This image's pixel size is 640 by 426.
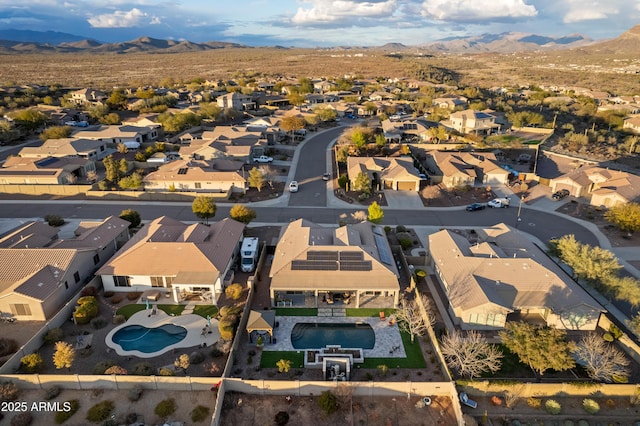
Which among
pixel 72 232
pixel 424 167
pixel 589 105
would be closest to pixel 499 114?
pixel 589 105

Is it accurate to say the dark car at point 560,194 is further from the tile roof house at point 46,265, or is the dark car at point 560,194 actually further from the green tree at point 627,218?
the tile roof house at point 46,265

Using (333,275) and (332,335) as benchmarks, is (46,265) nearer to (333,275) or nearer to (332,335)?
(333,275)

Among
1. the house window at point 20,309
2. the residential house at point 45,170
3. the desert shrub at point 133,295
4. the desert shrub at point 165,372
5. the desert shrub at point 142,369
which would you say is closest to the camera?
the desert shrub at point 165,372

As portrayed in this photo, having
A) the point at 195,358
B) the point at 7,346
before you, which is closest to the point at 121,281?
the point at 7,346

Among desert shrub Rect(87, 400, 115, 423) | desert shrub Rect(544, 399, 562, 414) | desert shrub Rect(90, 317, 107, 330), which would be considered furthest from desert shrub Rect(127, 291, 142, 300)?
desert shrub Rect(544, 399, 562, 414)

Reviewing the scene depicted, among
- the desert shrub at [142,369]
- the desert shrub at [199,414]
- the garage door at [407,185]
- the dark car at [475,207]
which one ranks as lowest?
the desert shrub at [199,414]

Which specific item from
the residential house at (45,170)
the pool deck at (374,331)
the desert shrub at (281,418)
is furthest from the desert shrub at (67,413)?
the residential house at (45,170)

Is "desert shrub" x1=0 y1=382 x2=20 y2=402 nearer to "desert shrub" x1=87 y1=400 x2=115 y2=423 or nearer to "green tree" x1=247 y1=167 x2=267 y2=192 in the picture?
"desert shrub" x1=87 y1=400 x2=115 y2=423

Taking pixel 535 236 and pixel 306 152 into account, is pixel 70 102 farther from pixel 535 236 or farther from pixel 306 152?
pixel 535 236
